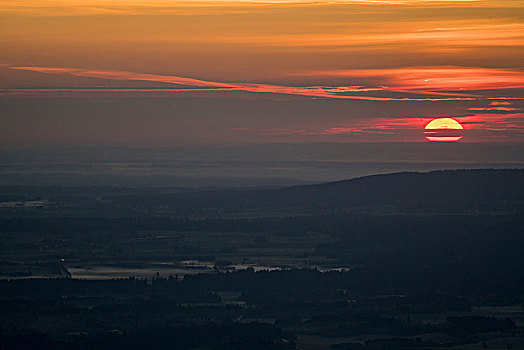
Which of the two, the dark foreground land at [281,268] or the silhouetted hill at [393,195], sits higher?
the silhouetted hill at [393,195]

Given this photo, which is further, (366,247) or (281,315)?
(366,247)

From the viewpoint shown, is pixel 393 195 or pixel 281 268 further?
pixel 393 195

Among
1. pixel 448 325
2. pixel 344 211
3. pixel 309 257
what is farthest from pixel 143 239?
pixel 448 325

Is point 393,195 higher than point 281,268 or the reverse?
higher

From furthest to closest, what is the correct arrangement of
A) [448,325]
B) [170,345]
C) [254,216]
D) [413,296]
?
[254,216] < [413,296] < [448,325] < [170,345]

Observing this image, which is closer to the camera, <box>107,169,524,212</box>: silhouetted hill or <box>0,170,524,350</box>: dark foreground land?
<box>0,170,524,350</box>: dark foreground land

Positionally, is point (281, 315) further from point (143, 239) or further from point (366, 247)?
point (143, 239)

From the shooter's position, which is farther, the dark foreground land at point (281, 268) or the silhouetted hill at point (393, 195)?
the silhouetted hill at point (393, 195)

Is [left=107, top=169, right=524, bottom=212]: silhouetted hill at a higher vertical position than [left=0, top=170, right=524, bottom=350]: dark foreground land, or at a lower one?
higher
